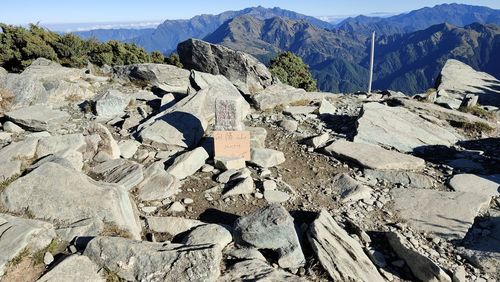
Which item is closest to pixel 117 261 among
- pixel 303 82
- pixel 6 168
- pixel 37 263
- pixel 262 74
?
pixel 37 263

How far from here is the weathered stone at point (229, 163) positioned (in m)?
10.9

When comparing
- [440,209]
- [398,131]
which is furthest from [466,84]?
[440,209]

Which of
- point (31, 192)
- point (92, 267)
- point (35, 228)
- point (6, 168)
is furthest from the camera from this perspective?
point (6, 168)

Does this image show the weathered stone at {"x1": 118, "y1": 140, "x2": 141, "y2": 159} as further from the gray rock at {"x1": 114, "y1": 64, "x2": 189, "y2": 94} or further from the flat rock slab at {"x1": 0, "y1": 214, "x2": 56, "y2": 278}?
the gray rock at {"x1": 114, "y1": 64, "x2": 189, "y2": 94}

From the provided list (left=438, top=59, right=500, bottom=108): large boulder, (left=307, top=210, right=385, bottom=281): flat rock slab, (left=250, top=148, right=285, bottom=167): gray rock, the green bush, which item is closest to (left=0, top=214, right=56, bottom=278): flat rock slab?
(left=307, top=210, right=385, bottom=281): flat rock slab

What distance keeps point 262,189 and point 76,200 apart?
4403mm

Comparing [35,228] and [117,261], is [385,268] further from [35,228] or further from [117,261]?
[35,228]

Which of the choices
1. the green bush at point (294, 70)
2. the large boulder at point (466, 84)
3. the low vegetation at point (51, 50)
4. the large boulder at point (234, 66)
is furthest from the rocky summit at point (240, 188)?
the green bush at point (294, 70)

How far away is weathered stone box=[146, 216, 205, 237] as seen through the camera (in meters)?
8.15

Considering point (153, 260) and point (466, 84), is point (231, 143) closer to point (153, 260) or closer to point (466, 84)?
point (153, 260)

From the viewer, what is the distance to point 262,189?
10070 millimetres

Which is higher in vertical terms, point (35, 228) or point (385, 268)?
point (35, 228)

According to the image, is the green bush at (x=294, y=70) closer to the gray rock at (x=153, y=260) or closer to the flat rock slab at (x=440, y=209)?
the flat rock slab at (x=440, y=209)

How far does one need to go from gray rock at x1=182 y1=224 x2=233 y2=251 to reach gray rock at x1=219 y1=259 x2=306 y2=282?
78cm
